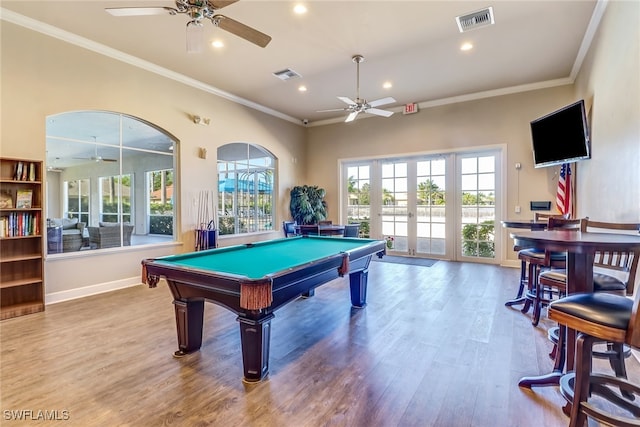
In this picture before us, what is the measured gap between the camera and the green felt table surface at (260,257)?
232cm

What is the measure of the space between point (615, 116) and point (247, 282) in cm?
383

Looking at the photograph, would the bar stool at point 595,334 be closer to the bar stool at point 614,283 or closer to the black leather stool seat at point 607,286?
the bar stool at point 614,283

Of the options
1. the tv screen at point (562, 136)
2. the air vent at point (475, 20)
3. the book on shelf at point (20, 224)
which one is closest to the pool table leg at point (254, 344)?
the book on shelf at point (20, 224)

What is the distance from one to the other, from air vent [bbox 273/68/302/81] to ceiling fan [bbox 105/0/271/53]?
2.08m

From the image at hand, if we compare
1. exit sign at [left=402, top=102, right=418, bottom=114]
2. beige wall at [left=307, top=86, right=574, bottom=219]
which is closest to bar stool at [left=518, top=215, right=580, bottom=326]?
beige wall at [left=307, top=86, right=574, bottom=219]

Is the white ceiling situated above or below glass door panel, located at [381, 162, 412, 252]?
above

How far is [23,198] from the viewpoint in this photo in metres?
3.51

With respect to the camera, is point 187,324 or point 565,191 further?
point 565,191

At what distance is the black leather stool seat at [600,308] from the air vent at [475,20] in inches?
130

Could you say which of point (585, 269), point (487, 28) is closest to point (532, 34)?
point (487, 28)

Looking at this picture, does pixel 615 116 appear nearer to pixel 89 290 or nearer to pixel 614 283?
pixel 614 283

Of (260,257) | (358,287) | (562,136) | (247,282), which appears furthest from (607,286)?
(562,136)

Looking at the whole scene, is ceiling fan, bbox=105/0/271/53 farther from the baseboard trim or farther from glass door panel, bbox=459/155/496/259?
glass door panel, bbox=459/155/496/259

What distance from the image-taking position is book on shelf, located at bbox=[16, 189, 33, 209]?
3.48 m
